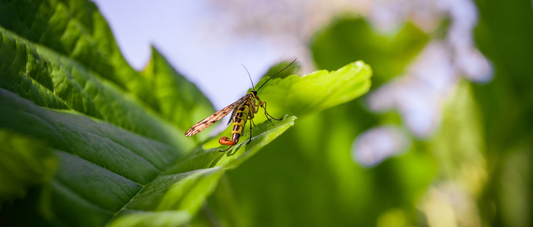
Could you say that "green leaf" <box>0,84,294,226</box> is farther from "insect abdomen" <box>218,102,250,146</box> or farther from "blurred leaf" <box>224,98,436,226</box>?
"blurred leaf" <box>224,98,436,226</box>

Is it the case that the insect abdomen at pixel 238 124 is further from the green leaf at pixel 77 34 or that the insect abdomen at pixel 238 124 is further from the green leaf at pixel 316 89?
the green leaf at pixel 77 34

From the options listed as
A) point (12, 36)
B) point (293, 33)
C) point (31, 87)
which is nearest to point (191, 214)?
point (31, 87)

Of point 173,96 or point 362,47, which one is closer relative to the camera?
point 173,96

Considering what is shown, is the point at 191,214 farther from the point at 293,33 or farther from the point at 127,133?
the point at 293,33

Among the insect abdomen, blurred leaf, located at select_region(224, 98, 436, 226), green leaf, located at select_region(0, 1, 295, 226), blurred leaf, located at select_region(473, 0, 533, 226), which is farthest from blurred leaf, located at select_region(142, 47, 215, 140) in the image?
blurred leaf, located at select_region(473, 0, 533, 226)

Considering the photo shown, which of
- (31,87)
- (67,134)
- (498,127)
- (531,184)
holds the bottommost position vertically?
(531,184)

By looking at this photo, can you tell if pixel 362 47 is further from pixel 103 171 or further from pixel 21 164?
pixel 21 164

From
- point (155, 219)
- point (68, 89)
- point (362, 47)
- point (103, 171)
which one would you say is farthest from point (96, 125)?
point (362, 47)
